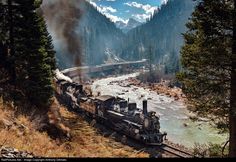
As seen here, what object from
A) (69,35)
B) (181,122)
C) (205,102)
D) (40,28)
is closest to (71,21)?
(69,35)

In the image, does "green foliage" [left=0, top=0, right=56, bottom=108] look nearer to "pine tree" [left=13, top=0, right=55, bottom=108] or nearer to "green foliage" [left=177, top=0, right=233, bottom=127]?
"pine tree" [left=13, top=0, right=55, bottom=108]

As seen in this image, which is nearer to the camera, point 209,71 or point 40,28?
point 209,71

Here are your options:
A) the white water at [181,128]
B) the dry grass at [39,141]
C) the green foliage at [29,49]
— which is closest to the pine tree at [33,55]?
the green foliage at [29,49]

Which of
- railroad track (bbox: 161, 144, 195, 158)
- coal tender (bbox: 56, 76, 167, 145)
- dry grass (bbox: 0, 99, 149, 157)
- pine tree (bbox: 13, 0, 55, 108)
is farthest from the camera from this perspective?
coal tender (bbox: 56, 76, 167, 145)

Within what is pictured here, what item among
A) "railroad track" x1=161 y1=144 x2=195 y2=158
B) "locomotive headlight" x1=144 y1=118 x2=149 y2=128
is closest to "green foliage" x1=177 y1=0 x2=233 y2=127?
"railroad track" x1=161 y1=144 x2=195 y2=158

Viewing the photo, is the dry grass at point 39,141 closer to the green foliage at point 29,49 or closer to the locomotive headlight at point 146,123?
the locomotive headlight at point 146,123

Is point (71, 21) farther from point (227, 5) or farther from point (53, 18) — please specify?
point (227, 5)

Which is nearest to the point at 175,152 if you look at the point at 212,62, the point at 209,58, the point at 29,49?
the point at 29,49
